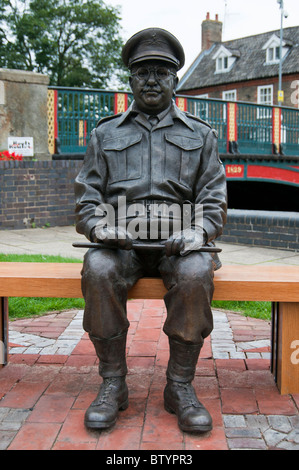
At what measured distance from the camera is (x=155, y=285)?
3174 mm

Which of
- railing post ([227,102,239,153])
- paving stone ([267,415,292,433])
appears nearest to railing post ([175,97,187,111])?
railing post ([227,102,239,153])

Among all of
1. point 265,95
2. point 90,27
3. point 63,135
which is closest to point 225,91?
point 265,95

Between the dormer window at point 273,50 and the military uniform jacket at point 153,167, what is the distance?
38665mm

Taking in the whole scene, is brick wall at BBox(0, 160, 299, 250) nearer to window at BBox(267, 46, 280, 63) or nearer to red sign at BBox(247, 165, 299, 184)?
red sign at BBox(247, 165, 299, 184)

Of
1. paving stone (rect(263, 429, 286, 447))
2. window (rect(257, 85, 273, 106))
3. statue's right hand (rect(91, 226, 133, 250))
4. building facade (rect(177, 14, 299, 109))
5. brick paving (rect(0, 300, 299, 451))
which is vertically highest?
building facade (rect(177, 14, 299, 109))

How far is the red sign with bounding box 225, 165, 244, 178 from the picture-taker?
17391 millimetres

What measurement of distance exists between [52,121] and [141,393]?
9035mm

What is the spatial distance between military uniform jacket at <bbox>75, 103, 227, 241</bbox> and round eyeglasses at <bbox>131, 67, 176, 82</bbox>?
0.22 m

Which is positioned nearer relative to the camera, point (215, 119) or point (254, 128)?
point (215, 119)

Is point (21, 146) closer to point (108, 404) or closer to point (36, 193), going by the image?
point (36, 193)

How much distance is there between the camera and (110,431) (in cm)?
273

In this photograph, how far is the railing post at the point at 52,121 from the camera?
1134 centimetres

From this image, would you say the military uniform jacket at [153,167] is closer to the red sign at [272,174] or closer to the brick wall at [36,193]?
the brick wall at [36,193]

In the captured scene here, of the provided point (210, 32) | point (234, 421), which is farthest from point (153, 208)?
point (210, 32)
